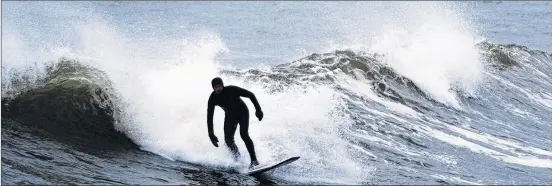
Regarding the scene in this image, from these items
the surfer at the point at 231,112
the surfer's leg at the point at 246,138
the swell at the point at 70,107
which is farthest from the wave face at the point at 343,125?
the surfer at the point at 231,112

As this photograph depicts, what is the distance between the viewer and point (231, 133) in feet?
37.4

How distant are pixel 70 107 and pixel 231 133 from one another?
3.38 m

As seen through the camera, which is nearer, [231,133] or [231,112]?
[231,112]

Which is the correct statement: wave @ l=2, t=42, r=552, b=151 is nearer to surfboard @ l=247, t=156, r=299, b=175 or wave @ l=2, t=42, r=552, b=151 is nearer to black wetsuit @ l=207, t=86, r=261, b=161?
black wetsuit @ l=207, t=86, r=261, b=161

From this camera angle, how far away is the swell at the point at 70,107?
12.4 metres

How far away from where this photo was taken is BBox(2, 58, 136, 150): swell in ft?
40.5

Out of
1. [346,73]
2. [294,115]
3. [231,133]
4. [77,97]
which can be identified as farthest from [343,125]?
[77,97]

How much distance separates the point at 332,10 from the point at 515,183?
124 feet

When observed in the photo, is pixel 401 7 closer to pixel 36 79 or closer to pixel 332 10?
pixel 332 10

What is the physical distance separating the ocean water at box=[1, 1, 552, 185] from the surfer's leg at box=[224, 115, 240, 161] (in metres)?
0.17

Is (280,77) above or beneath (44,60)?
above

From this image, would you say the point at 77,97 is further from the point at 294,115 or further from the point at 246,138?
the point at 294,115

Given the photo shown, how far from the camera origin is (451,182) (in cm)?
1141

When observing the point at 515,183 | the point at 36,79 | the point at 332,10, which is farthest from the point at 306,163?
the point at 332,10
